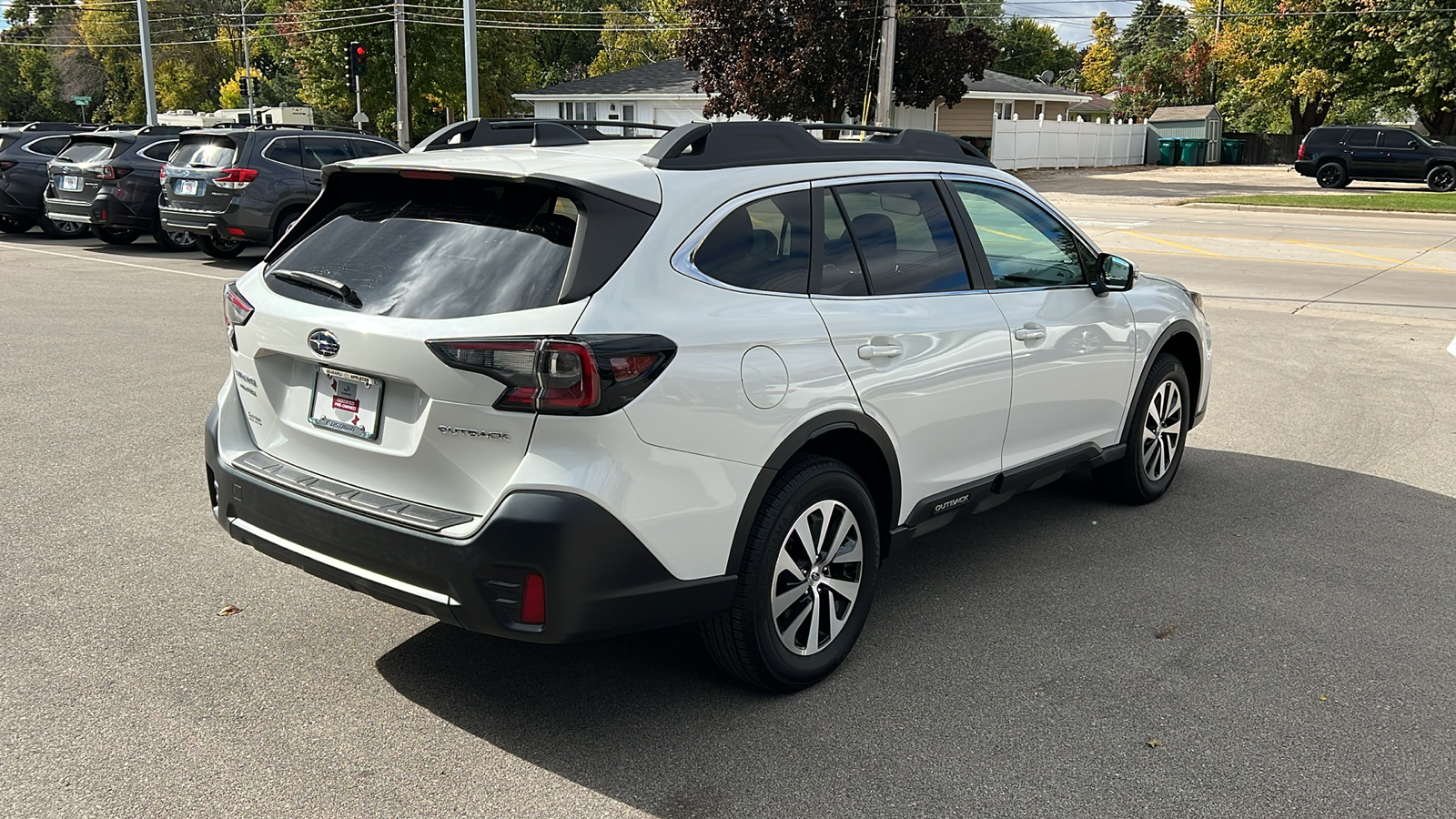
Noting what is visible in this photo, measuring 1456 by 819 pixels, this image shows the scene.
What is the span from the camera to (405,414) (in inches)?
135

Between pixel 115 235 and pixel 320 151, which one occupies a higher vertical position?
pixel 320 151

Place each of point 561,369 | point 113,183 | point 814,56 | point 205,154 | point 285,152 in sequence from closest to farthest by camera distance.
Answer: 1. point 561,369
2. point 205,154
3. point 285,152
4. point 113,183
5. point 814,56

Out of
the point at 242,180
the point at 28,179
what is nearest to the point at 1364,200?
the point at 242,180

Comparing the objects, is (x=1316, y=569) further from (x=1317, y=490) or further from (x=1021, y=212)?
(x=1021, y=212)

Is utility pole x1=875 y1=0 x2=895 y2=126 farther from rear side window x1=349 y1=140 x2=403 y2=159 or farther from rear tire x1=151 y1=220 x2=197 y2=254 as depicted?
rear tire x1=151 y1=220 x2=197 y2=254

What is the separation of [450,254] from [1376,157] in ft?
125

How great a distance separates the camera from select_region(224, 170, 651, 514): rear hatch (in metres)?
3.25

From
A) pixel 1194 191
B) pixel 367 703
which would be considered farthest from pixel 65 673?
pixel 1194 191

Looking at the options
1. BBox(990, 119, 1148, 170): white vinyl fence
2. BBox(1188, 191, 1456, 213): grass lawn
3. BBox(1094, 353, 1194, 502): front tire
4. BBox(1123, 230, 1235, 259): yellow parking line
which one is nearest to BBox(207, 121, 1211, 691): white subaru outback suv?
BBox(1094, 353, 1194, 502): front tire

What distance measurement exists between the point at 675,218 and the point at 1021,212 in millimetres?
2187

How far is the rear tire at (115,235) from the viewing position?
18516mm

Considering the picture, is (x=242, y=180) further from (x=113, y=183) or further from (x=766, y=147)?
(x=766, y=147)

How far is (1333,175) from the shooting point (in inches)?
1427

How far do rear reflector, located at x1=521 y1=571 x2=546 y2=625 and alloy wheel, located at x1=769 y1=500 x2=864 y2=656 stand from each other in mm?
791
